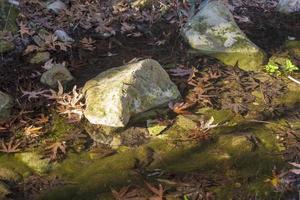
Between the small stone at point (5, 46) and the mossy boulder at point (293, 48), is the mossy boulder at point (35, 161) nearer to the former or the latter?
the small stone at point (5, 46)

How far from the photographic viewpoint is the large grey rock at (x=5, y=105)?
4.86 meters

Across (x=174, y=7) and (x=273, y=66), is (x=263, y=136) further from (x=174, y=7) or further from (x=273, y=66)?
(x=174, y=7)

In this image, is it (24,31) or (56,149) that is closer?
(56,149)

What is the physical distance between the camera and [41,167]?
14.1ft

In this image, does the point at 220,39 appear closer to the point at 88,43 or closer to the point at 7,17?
the point at 88,43

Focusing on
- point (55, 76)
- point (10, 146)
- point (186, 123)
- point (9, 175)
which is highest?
point (55, 76)

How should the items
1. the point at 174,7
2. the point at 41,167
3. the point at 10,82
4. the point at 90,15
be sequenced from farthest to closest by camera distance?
the point at 174,7 < the point at 90,15 < the point at 10,82 < the point at 41,167

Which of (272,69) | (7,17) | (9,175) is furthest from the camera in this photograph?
(7,17)

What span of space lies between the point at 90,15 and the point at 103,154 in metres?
3.60

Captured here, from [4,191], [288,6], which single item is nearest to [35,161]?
[4,191]

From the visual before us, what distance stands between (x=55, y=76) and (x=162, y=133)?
1.79m

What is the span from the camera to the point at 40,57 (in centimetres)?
607


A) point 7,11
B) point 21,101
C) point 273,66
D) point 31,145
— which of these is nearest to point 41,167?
point 31,145

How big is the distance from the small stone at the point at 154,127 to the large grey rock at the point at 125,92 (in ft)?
0.71
